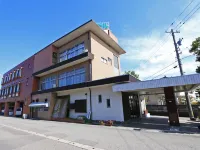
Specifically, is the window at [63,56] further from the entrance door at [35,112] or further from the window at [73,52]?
the entrance door at [35,112]

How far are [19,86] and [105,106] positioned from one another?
23877mm

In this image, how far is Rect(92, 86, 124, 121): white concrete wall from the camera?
1276cm

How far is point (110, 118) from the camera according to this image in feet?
43.4

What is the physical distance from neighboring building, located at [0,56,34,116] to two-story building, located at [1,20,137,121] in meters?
1.89

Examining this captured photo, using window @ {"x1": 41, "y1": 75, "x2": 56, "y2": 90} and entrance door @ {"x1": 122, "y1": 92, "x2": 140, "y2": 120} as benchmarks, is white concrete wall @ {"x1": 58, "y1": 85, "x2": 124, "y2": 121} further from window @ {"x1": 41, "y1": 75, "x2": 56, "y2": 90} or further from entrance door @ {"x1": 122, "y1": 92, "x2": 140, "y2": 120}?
window @ {"x1": 41, "y1": 75, "x2": 56, "y2": 90}

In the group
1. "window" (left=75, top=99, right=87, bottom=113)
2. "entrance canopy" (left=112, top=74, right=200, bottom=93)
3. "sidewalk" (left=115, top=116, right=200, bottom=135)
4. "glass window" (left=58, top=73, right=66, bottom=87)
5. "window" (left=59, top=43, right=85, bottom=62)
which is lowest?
"sidewalk" (left=115, top=116, right=200, bottom=135)

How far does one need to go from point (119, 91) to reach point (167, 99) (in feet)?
14.0

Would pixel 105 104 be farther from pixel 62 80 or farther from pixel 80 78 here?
pixel 62 80

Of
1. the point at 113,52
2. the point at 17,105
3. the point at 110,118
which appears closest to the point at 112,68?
the point at 113,52

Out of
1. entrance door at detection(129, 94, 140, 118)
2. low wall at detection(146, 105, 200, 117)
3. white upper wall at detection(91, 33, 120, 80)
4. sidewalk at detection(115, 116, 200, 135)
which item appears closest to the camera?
sidewalk at detection(115, 116, 200, 135)

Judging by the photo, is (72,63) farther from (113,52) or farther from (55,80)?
(113,52)

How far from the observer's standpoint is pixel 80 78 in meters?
17.5

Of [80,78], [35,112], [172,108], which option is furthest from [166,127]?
[35,112]

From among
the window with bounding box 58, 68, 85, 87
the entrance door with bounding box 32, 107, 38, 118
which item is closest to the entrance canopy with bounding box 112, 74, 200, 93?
the window with bounding box 58, 68, 85, 87
